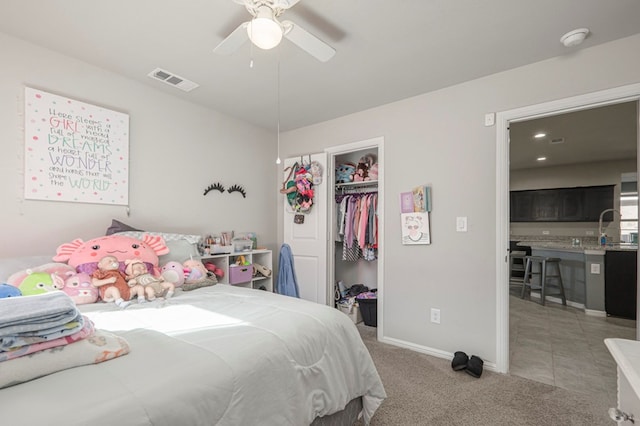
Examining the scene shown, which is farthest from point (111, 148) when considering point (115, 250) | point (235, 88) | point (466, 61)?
point (466, 61)

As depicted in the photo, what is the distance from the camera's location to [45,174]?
2055 mm

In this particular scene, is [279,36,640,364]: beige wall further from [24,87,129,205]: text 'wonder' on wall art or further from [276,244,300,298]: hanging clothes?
[24,87,129,205]: text 'wonder' on wall art

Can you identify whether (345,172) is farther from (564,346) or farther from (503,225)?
(564,346)

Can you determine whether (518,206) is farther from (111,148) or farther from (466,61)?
(111,148)

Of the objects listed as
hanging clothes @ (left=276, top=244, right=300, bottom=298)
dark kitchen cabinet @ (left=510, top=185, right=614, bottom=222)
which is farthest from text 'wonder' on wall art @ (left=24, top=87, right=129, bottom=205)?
dark kitchen cabinet @ (left=510, top=185, right=614, bottom=222)

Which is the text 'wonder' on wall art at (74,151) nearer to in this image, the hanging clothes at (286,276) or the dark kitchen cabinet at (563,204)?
the hanging clothes at (286,276)

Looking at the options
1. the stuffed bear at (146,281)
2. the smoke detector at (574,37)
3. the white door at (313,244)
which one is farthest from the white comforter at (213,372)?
the smoke detector at (574,37)

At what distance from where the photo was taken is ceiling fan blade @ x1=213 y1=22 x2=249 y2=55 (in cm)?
151

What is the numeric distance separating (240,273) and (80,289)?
4.58ft

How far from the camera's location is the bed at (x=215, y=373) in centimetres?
76

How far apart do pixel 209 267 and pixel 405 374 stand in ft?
6.22

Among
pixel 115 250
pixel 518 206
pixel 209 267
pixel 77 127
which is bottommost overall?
pixel 209 267

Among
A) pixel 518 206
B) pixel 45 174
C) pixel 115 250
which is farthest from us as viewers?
pixel 518 206

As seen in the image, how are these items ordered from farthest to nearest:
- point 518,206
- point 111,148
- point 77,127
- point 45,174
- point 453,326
Answer: point 518,206
point 453,326
point 111,148
point 77,127
point 45,174
